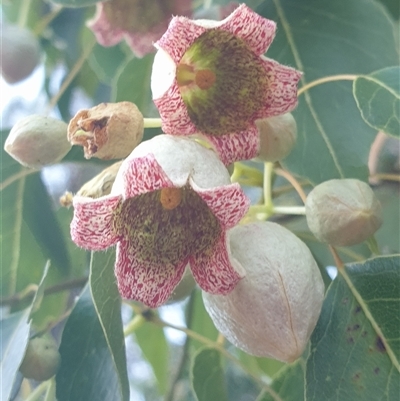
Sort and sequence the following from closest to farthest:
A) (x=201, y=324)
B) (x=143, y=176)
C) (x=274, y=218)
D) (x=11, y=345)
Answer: (x=143, y=176) → (x=11, y=345) → (x=274, y=218) → (x=201, y=324)

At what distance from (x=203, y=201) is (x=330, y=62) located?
0.31m

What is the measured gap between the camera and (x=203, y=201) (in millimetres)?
479

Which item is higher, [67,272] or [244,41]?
[244,41]

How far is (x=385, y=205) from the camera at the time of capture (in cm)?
97

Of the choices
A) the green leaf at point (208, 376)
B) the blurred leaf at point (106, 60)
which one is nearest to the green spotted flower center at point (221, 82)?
the green leaf at point (208, 376)

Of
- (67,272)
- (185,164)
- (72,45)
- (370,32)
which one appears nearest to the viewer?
(185,164)

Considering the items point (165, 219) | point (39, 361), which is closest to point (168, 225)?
point (165, 219)

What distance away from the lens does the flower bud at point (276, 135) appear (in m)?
0.56

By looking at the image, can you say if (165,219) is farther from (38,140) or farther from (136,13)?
(136,13)

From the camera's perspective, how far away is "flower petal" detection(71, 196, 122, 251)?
44cm

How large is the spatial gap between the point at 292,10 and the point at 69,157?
0.31 metres

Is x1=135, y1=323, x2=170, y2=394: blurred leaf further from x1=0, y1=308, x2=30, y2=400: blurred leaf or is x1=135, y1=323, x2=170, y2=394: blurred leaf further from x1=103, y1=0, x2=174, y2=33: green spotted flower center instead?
x1=103, y1=0, x2=174, y2=33: green spotted flower center

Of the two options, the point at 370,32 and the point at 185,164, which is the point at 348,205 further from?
the point at 370,32

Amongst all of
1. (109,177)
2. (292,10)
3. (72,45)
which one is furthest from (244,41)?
(72,45)
